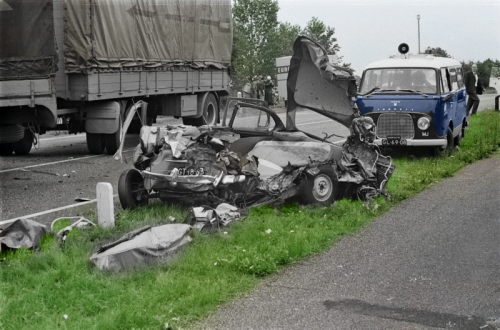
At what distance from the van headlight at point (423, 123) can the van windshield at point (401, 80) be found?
0.77m

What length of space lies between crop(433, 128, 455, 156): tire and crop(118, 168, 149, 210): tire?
726 centimetres

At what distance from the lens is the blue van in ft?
46.7

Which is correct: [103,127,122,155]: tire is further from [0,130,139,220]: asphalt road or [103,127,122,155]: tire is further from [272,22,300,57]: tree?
[272,22,300,57]: tree

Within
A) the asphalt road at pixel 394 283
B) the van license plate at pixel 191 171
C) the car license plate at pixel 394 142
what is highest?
the van license plate at pixel 191 171

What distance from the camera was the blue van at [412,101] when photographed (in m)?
14.2

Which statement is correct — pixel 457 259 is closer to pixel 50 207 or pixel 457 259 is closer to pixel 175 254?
pixel 175 254

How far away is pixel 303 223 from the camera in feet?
28.3

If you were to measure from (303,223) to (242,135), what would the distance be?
2103 mm

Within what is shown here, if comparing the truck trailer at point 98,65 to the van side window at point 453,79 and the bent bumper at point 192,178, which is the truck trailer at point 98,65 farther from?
the van side window at point 453,79

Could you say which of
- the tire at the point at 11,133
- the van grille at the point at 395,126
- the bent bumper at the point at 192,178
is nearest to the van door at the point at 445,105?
the van grille at the point at 395,126

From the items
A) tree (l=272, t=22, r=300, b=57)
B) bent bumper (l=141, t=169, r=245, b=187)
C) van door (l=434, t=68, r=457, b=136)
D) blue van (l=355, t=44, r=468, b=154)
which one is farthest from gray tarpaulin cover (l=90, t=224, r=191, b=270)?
tree (l=272, t=22, r=300, b=57)

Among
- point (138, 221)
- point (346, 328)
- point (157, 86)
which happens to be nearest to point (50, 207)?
point (138, 221)

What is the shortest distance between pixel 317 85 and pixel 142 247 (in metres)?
4.62

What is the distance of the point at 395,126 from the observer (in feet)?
46.9
